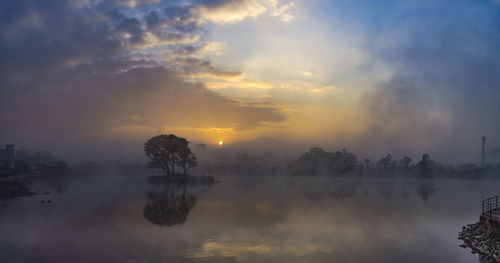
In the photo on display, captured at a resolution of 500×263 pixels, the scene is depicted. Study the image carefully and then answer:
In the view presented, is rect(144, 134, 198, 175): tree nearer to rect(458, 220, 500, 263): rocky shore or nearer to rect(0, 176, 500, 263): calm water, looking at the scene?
rect(0, 176, 500, 263): calm water

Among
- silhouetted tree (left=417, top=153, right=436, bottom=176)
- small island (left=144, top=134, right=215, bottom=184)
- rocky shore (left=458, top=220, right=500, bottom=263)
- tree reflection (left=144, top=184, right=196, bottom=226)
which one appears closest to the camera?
rocky shore (left=458, top=220, right=500, bottom=263)

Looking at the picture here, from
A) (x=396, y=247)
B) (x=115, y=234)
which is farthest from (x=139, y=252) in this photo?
(x=396, y=247)

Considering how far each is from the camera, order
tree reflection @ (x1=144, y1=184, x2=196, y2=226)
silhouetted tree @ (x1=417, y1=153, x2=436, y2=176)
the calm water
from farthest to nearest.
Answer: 1. silhouetted tree @ (x1=417, y1=153, x2=436, y2=176)
2. tree reflection @ (x1=144, y1=184, x2=196, y2=226)
3. the calm water

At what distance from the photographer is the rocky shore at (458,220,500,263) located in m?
23.8

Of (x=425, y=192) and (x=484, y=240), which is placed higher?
(x=484, y=240)

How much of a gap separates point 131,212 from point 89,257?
64.0 feet

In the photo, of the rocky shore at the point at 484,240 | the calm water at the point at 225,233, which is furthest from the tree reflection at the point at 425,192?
the rocky shore at the point at 484,240

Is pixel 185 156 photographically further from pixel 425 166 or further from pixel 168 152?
pixel 425 166

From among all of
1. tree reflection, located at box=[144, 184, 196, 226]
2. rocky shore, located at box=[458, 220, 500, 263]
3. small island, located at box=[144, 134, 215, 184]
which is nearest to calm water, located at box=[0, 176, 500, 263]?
tree reflection, located at box=[144, 184, 196, 226]

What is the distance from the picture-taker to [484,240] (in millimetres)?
27000

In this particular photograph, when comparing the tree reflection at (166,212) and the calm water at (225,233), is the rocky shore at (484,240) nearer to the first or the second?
the calm water at (225,233)

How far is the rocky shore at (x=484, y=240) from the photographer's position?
2376 cm

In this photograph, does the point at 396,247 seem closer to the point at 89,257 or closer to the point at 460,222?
the point at 460,222

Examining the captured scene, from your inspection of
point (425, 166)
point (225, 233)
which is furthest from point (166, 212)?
point (425, 166)
